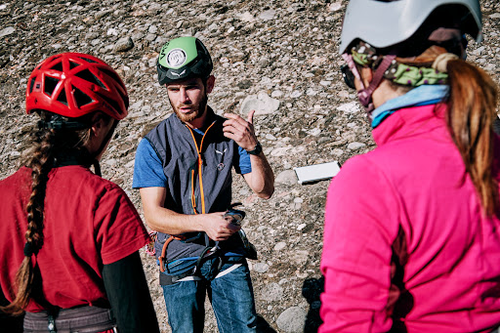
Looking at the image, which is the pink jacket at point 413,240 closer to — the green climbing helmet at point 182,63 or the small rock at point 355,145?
the green climbing helmet at point 182,63

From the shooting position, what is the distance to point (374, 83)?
72.1 inches

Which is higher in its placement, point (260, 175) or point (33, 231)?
point (33, 231)

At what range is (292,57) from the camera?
755 centimetres

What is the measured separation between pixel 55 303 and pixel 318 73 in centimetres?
576

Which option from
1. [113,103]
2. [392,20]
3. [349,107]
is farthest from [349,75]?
[349,107]

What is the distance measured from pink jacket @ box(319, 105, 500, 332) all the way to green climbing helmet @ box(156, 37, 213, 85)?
79.8 inches

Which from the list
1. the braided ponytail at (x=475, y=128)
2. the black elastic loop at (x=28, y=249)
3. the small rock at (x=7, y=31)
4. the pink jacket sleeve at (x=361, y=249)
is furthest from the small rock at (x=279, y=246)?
the small rock at (x=7, y=31)

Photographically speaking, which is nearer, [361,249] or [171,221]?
[361,249]

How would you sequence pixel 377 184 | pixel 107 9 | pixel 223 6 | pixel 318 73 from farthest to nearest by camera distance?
pixel 107 9 < pixel 223 6 < pixel 318 73 < pixel 377 184

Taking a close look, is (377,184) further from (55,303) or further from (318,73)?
(318,73)

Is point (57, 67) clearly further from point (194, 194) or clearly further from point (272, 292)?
point (272, 292)

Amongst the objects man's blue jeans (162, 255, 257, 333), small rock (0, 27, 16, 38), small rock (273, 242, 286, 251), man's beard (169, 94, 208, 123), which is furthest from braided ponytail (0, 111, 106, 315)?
small rock (0, 27, 16, 38)

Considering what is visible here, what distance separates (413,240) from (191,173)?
1.98m

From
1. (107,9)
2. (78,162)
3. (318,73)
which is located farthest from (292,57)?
(78,162)
